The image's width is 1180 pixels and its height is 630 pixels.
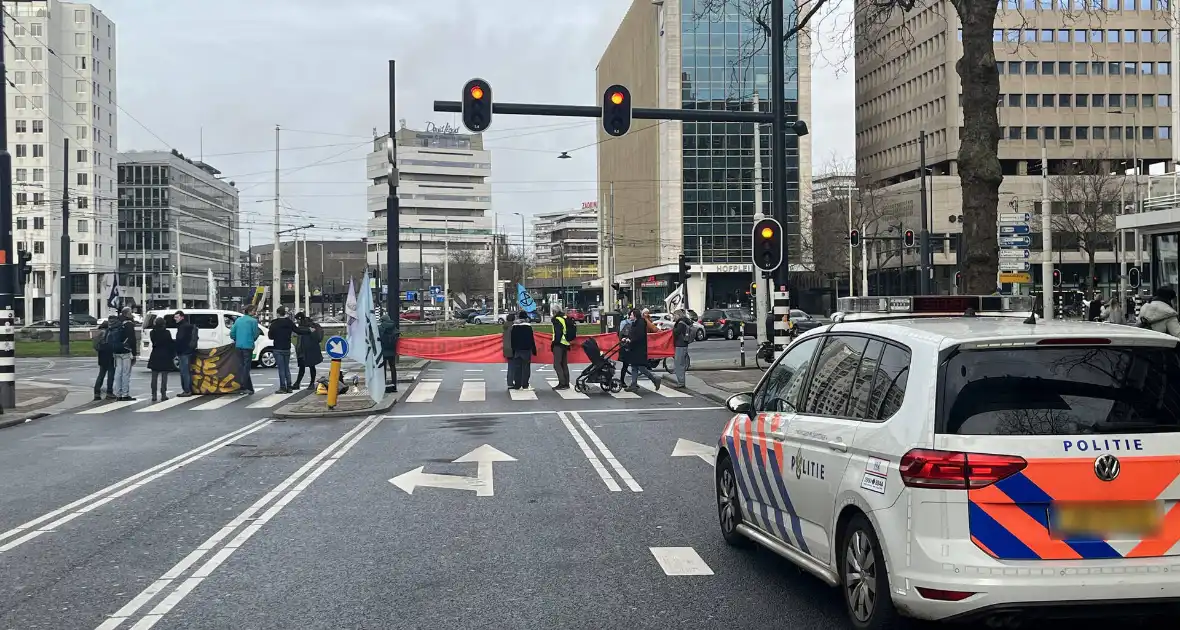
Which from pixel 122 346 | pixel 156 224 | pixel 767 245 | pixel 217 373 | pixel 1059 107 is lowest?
pixel 217 373

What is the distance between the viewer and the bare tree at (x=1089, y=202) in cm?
5866

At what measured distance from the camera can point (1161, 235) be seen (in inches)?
1291

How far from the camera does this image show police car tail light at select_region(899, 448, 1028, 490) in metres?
4.79

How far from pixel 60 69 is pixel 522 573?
11114 cm

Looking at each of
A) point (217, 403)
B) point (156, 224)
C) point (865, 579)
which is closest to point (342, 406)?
point (217, 403)

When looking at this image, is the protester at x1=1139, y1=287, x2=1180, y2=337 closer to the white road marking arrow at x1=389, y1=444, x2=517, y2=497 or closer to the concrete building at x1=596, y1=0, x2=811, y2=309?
the white road marking arrow at x1=389, y1=444, x2=517, y2=497

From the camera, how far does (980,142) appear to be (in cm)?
1531

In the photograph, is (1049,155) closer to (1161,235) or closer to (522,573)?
(1161,235)

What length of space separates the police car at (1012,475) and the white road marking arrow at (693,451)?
7.09m

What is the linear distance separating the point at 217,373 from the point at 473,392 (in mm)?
5488

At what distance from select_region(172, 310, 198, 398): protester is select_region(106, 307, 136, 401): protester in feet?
2.89

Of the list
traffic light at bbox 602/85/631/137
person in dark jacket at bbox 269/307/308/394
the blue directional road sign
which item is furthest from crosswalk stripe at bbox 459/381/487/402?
traffic light at bbox 602/85/631/137

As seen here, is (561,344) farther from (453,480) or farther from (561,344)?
(453,480)

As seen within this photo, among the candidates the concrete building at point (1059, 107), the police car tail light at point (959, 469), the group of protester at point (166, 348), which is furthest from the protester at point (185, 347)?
the concrete building at point (1059, 107)
